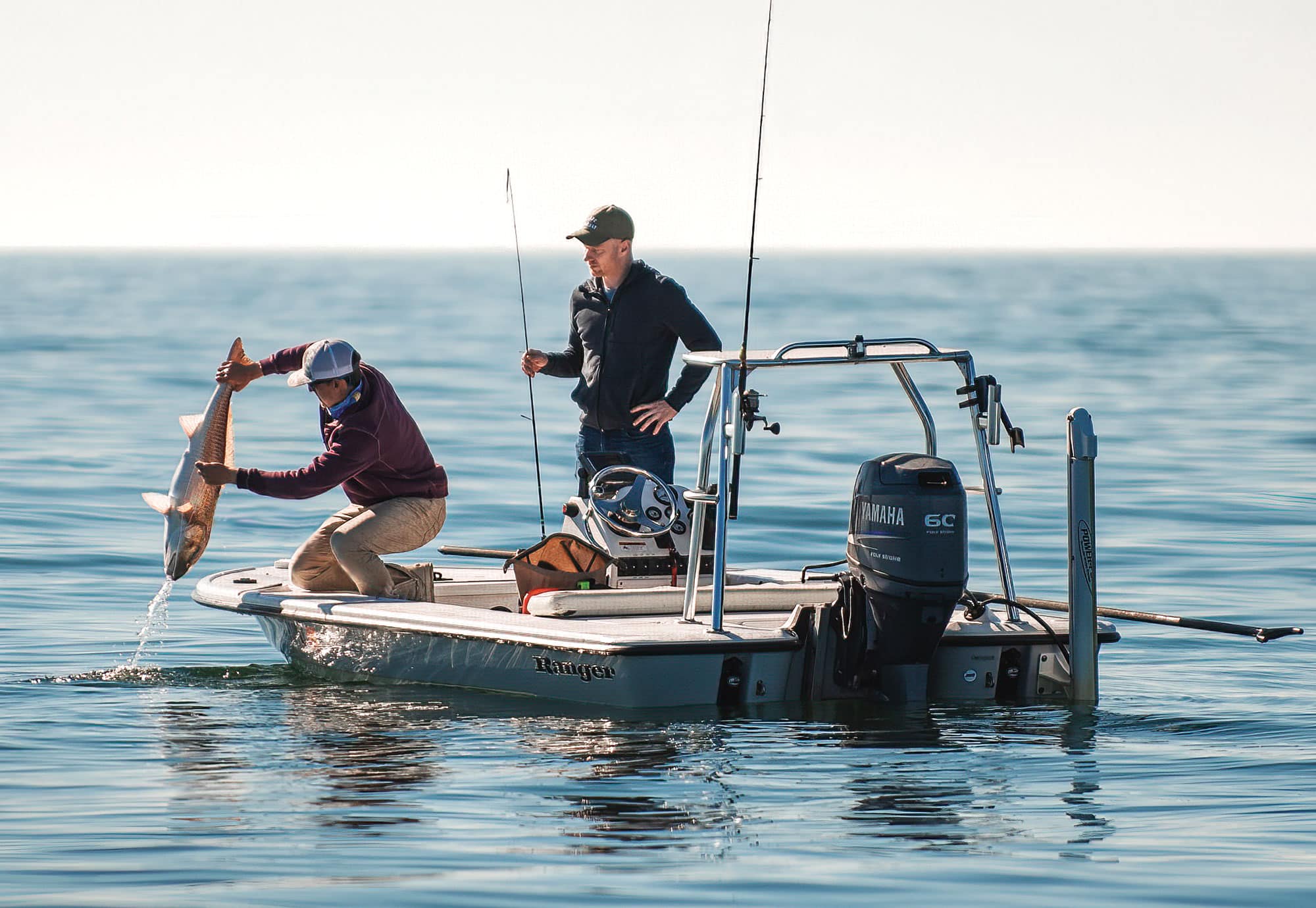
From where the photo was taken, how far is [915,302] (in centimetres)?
8556

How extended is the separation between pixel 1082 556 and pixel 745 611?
4.91ft

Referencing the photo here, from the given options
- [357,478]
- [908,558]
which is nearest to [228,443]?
[357,478]

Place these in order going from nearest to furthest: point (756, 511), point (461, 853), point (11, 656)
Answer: point (461, 853), point (11, 656), point (756, 511)

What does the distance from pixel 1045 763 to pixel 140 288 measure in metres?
98.1

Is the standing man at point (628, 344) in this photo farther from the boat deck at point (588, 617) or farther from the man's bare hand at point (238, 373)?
the man's bare hand at point (238, 373)

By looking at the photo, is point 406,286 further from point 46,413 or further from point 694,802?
point 694,802

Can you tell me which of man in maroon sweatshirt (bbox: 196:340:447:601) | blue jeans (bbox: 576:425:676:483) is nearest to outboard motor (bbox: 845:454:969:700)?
blue jeans (bbox: 576:425:676:483)

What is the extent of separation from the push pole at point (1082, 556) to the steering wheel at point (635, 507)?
180 cm

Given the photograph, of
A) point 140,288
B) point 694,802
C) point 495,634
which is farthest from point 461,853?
point 140,288

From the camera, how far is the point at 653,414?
8578 millimetres

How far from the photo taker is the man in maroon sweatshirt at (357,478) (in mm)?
7777

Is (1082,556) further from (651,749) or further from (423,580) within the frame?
(423,580)

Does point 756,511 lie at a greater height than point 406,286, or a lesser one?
lesser

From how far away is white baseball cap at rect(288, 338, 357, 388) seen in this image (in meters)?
7.71
